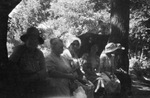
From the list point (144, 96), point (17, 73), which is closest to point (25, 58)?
point (17, 73)

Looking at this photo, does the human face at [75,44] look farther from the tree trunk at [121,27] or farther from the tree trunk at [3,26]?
the tree trunk at [121,27]

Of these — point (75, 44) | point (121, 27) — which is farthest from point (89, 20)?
point (75, 44)

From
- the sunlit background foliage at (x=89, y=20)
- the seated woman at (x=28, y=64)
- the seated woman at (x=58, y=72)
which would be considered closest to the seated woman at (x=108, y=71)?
the seated woman at (x=58, y=72)

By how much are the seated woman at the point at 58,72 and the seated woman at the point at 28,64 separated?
30cm

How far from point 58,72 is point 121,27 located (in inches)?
191

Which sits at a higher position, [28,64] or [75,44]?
[75,44]

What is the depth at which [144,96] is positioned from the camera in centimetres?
981

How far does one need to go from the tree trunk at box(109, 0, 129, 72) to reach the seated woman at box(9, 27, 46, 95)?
487 cm

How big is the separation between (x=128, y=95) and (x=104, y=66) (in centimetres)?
215

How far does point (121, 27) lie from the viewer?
28.3ft

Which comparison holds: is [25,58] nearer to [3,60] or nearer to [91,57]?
[3,60]

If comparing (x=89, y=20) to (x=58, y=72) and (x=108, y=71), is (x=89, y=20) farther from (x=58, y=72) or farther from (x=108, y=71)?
(x=58, y=72)

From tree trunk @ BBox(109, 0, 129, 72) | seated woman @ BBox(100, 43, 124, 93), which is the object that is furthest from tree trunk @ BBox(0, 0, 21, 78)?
tree trunk @ BBox(109, 0, 129, 72)

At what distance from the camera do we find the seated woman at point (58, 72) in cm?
422
